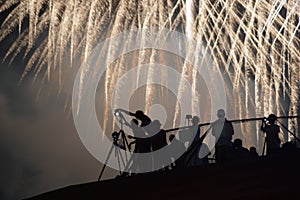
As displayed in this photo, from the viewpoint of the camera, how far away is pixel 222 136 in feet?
38.7

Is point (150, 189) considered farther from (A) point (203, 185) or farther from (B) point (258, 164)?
(B) point (258, 164)

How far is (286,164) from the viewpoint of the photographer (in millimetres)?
10875

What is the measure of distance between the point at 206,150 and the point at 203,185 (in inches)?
69.8

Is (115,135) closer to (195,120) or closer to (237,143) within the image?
(195,120)

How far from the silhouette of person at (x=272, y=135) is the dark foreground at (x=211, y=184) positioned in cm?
65

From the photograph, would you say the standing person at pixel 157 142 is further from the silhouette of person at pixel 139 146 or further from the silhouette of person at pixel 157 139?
the silhouette of person at pixel 139 146

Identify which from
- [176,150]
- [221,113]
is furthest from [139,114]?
[221,113]

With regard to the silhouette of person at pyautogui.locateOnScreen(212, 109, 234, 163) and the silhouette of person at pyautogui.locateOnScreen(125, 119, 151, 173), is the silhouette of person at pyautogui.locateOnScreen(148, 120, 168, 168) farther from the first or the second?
the silhouette of person at pyautogui.locateOnScreen(212, 109, 234, 163)

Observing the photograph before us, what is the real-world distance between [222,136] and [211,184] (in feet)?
5.31

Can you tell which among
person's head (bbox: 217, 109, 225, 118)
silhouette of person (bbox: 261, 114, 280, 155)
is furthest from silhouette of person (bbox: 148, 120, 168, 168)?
silhouette of person (bbox: 261, 114, 280, 155)

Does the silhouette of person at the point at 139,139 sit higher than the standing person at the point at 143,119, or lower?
lower

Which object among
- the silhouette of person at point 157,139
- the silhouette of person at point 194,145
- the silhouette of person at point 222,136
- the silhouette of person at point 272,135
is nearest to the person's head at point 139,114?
the silhouette of person at point 157,139

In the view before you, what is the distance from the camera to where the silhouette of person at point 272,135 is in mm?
11984

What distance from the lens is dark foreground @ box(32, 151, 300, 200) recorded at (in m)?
9.49
